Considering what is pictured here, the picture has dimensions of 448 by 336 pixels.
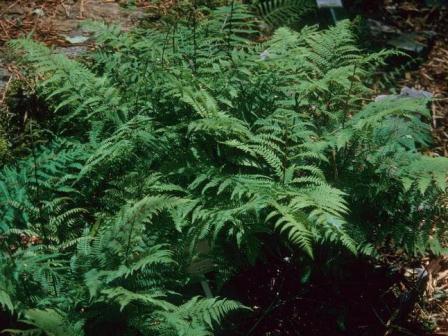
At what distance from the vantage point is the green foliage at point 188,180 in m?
2.54

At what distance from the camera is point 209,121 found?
2.95m

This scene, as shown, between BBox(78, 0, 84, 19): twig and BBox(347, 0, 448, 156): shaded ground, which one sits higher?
BBox(78, 0, 84, 19): twig

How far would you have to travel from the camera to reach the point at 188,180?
303 cm

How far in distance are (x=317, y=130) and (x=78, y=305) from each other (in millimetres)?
1746

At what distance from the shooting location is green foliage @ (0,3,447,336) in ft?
8.32

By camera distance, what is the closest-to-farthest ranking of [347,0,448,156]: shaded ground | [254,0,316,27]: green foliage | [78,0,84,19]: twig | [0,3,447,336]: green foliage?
[0,3,447,336]: green foliage < [254,0,316,27]: green foliage < [78,0,84,19]: twig < [347,0,448,156]: shaded ground

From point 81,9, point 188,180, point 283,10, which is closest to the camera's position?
point 188,180

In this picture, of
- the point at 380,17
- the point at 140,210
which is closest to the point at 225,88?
the point at 140,210

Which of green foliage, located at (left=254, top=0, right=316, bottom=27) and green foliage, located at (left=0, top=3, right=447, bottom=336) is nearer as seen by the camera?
green foliage, located at (left=0, top=3, right=447, bottom=336)

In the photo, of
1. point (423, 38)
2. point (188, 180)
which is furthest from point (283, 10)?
point (423, 38)

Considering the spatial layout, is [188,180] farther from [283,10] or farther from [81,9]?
[81,9]

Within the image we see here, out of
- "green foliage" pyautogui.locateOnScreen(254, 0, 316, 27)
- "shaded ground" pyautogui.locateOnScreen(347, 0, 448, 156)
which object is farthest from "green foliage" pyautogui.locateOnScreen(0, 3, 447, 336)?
"shaded ground" pyautogui.locateOnScreen(347, 0, 448, 156)

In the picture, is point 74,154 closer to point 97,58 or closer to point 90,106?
point 90,106

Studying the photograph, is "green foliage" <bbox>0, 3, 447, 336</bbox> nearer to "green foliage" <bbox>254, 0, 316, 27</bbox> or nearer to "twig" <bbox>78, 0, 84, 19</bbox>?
"green foliage" <bbox>254, 0, 316, 27</bbox>
